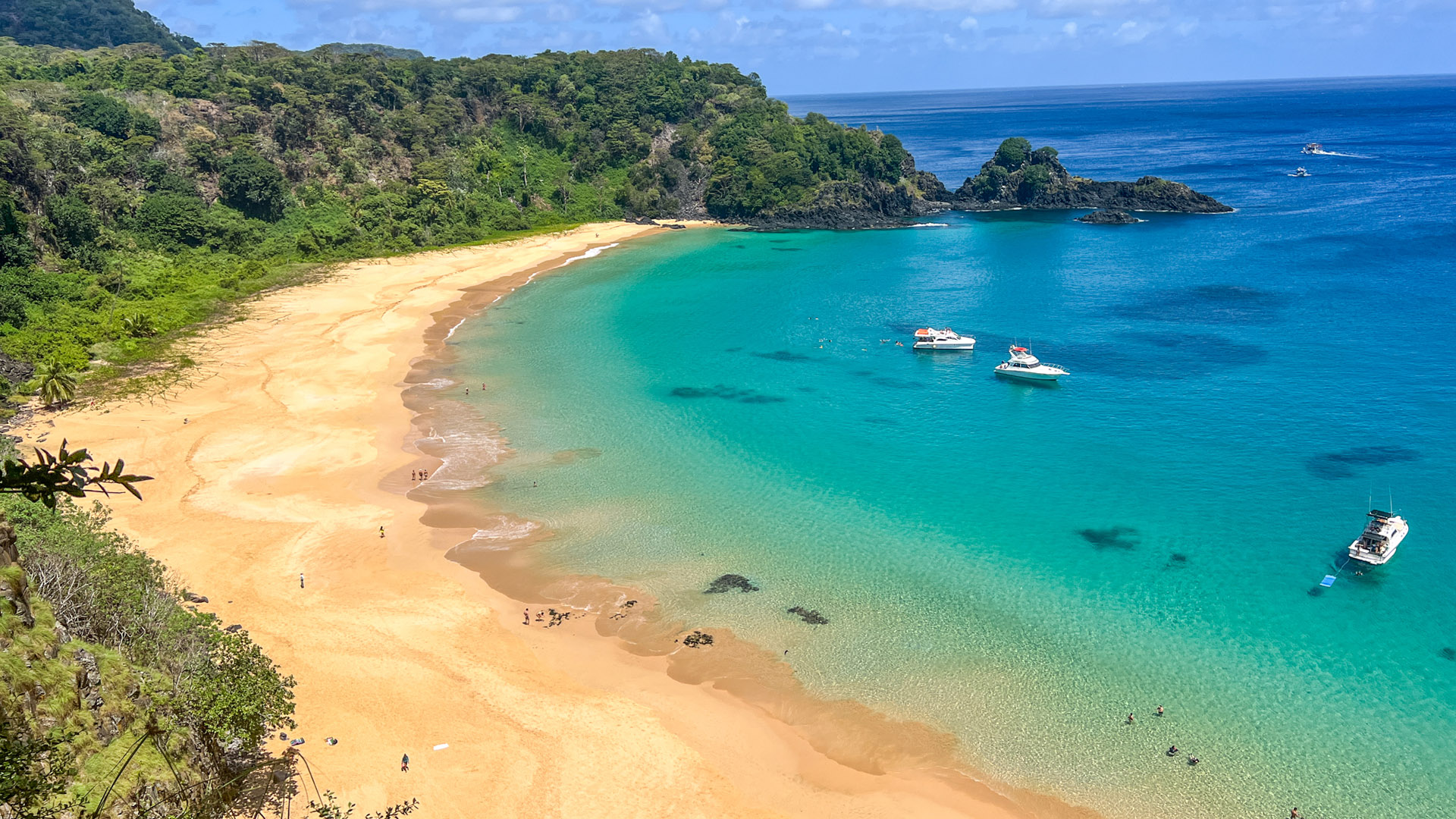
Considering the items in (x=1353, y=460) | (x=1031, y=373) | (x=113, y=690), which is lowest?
(x=1353, y=460)

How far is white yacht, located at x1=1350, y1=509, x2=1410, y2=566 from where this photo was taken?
3719cm

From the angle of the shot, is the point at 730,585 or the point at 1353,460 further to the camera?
the point at 1353,460

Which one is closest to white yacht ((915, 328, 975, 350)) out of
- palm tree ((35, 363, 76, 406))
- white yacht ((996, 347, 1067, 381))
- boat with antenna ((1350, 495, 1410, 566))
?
white yacht ((996, 347, 1067, 381))

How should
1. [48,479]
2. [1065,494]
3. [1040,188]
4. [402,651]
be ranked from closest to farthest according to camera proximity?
[48,479] < [402,651] < [1065,494] < [1040,188]

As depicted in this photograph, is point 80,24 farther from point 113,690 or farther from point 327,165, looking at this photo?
point 113,690

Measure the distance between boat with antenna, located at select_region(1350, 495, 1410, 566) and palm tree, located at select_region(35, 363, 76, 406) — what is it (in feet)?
245

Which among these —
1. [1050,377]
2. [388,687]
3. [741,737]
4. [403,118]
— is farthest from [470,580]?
[403,118]

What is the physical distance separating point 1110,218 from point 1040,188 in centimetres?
1887

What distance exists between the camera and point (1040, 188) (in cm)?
13838

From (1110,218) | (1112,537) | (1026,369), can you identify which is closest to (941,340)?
(1026,369)

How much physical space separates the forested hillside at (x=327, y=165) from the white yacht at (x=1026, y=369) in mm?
68448

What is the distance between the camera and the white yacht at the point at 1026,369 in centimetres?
6178

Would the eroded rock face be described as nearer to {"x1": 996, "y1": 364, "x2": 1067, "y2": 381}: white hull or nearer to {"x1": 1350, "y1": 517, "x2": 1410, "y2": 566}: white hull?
{"x1": 996, "y1": 364, "x2": 1067, "y2": 381}: white hull

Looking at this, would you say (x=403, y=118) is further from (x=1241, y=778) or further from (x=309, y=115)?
(x=1241, y=778)
